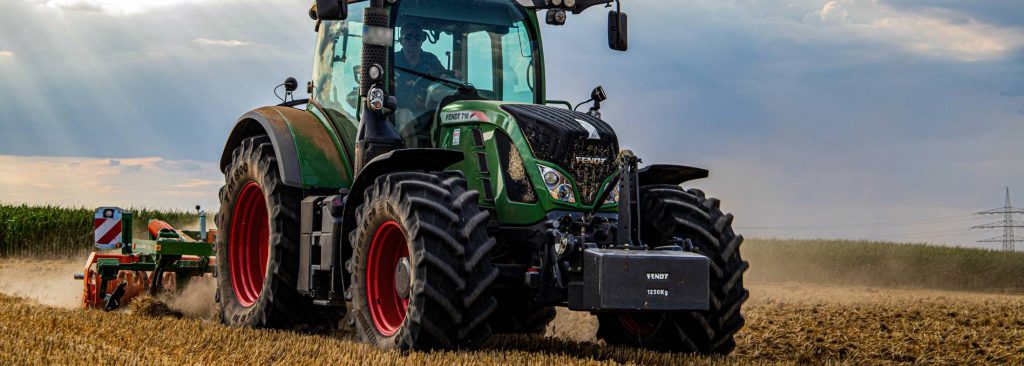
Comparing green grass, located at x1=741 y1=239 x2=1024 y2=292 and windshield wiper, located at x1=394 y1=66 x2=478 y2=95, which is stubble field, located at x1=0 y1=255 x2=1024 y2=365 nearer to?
windshield wiper, located at x1=394 y1=66 x2=478 y2=95

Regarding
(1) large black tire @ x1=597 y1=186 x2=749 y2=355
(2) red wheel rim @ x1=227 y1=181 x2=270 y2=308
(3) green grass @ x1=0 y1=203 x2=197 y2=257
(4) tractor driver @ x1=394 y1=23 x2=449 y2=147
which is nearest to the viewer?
(1) large black tire @ x1=597 y1=186 x2=749 y2=355

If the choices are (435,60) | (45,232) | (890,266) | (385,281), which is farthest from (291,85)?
(890,266)

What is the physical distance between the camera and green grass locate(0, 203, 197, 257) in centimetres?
2412

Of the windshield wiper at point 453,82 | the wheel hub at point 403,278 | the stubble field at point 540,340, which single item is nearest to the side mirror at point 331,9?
the windshield wiper at point 453,82

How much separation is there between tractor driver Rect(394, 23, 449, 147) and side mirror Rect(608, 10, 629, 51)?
1.42 m

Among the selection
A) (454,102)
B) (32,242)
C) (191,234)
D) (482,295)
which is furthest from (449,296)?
(32,242)

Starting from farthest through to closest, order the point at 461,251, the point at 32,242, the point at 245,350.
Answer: the point at 32,242 < the point at 245,350 < the point at 461,251

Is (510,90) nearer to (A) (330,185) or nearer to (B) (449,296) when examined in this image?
(A) (330,185)

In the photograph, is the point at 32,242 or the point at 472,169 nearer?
the point at 472,169

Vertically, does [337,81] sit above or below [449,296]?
above

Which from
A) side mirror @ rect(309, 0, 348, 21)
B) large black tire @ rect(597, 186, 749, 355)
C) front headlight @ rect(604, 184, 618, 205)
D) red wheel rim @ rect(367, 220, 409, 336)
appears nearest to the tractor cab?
side mirror @ rect(309, 0, 348, 21)

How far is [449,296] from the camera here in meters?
6.80

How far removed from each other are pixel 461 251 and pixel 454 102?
196cm

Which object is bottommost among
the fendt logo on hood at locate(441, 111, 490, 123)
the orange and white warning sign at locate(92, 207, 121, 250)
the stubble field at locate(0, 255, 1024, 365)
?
the stubble field at locate(0, 255, 1024, 365)
